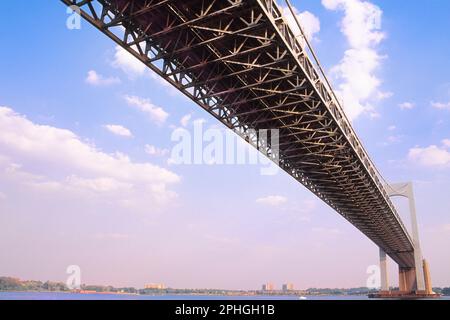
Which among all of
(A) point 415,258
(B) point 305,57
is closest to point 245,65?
(B) point 305,57

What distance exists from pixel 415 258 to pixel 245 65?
73446mm

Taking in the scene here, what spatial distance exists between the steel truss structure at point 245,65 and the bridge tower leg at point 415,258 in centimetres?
5318

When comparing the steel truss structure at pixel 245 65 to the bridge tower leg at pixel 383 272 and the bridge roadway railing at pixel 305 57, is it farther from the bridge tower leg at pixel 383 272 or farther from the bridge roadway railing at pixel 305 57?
the bridge tower leg at pixel 383 272

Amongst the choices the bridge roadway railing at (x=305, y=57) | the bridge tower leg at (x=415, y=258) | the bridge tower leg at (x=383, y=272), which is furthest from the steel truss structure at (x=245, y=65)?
the bridge tower leg at (x=383, y=272)

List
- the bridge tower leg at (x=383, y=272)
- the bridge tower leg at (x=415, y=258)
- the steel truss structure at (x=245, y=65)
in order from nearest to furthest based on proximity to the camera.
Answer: the steel truss structure at (x=245, y=65)
the bridge tower leg at (x=415, y=258)
the bridge tower leg at (x=383, y=272)

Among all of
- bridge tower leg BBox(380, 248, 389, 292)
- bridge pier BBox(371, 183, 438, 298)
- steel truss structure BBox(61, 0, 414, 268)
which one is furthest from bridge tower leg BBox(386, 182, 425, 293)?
steel truss structure BBox(61, 0, 414, 268)

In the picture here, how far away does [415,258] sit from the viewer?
76312 mm

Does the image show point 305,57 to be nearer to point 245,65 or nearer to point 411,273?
point 245,65

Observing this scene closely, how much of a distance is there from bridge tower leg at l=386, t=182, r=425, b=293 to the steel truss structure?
174 ft

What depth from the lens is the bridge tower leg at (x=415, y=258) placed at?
7400cm

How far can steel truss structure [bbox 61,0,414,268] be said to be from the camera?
49.2 feet

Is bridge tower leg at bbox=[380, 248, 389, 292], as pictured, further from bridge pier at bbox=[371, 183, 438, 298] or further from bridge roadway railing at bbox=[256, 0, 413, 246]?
bridge roadway railing at bbox=[256, 0, 413, 246]
